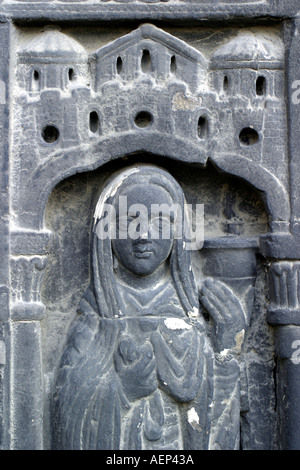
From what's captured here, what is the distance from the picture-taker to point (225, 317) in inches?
154

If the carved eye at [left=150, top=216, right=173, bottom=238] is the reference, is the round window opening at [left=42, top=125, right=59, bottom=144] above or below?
above

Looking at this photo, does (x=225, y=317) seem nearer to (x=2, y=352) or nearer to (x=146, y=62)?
(x=2, y=352)

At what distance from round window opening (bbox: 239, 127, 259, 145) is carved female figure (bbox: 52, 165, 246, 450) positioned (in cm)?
51

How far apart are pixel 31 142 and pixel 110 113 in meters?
0.50

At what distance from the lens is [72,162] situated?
3822mm

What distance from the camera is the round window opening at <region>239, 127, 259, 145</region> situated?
12.8ft

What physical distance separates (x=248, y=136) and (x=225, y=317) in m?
1.10

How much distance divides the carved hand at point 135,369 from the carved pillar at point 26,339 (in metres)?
0.49

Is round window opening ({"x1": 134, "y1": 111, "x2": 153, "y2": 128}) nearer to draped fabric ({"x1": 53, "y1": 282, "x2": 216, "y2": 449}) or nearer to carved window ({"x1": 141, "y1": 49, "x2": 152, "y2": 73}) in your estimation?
carved window ({"x1": 141, "y1": 49, "x2": 152, "y2": 73})

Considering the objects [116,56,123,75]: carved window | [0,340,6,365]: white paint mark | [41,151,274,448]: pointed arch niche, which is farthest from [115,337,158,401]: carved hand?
[116,56,123,75]: carved window

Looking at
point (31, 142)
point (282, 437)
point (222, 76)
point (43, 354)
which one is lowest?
point (282, 437)

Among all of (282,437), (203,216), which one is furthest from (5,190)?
(282,437)

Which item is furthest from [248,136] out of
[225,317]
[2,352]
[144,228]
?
[2,352]

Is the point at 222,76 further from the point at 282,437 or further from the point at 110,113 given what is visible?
the point at 282,437
